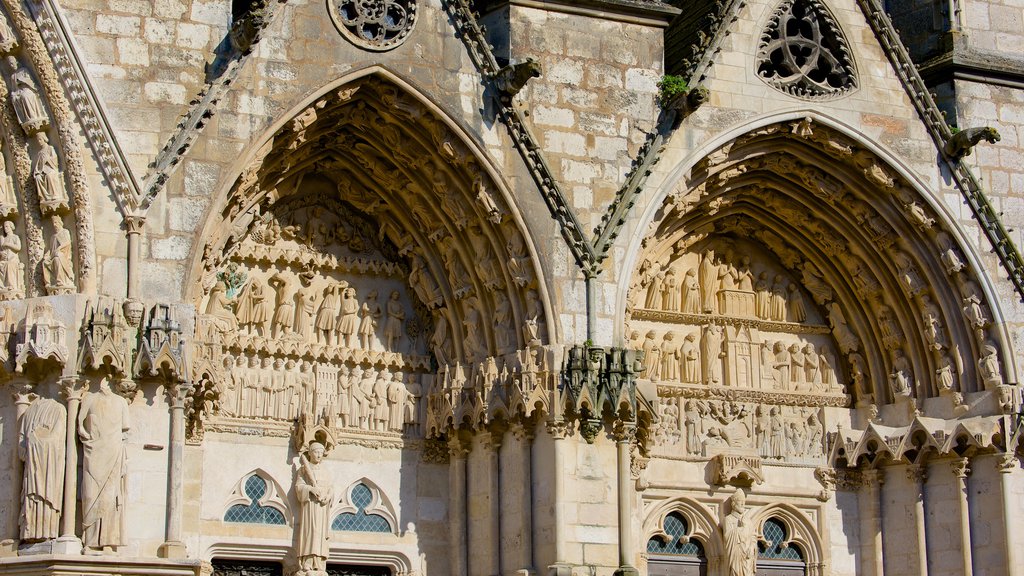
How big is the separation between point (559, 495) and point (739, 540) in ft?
7.63

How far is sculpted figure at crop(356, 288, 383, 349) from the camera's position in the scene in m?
14.8

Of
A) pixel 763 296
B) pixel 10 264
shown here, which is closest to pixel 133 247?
pixel 10 264

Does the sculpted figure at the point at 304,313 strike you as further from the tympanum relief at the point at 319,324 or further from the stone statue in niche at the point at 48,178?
the stone statue in niche at the point at 48,178

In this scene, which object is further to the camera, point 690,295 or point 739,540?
point 690,295

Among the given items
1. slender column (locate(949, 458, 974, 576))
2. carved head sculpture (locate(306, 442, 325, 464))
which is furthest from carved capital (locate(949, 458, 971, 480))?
carved head sculpture (locate(306, 442, 325, 464))

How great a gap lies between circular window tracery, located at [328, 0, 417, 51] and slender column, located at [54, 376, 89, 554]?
3.43m

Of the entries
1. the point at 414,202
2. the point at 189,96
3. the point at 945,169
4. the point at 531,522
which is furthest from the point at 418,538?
the point at 945,169

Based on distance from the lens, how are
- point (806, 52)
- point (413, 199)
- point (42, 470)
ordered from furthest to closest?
point (806, 52), point (413, 199), point (42, 470)

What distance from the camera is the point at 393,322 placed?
14.9m

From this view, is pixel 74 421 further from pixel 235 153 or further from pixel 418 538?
pixel 418 538

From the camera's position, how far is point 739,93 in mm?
15000

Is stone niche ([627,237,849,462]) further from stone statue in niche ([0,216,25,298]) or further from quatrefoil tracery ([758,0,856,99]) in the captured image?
stone statue in niche ([0,216,25,298])

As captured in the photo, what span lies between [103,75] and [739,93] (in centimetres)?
521

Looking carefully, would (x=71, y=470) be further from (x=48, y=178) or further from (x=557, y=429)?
(x=557, y=429)
